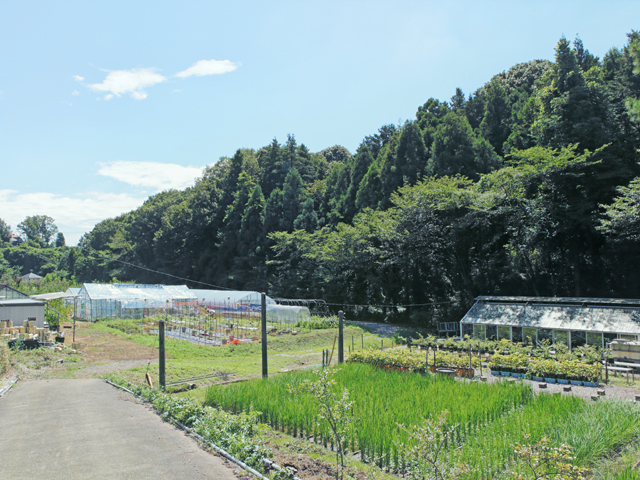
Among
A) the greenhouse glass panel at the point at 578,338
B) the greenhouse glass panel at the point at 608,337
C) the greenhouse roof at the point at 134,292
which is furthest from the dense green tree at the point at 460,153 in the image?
the greenhouse roof at the point at 134,292

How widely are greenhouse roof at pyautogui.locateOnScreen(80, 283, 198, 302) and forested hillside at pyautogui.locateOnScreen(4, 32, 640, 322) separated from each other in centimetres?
1023

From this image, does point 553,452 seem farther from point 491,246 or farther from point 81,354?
point 491,246

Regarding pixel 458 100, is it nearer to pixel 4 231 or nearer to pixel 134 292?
pixel 134 292

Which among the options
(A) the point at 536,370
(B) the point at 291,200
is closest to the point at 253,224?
(B) the point at 291,200

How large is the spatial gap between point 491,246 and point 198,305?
23.4m

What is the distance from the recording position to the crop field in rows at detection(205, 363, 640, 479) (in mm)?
6711

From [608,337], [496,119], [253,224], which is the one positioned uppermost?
[496,119]

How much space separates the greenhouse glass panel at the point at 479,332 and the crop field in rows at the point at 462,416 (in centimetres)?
1081

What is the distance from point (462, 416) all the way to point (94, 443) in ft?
24.2

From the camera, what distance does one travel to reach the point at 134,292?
123 ft

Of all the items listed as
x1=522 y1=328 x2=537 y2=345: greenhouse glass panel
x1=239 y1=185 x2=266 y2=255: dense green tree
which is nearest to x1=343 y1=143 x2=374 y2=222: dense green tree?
x1=239 y1=185 x2=266 y2=255: dense green tree

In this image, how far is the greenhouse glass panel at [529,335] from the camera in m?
19.7

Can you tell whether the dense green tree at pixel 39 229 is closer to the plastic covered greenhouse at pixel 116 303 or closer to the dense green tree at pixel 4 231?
the dense green tree at pixel 4 231

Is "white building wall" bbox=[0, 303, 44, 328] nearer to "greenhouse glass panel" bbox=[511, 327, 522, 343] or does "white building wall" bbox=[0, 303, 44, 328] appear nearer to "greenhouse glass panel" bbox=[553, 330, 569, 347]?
"greenhouse glass panel" bbox=[511, 327, 522, 343]
